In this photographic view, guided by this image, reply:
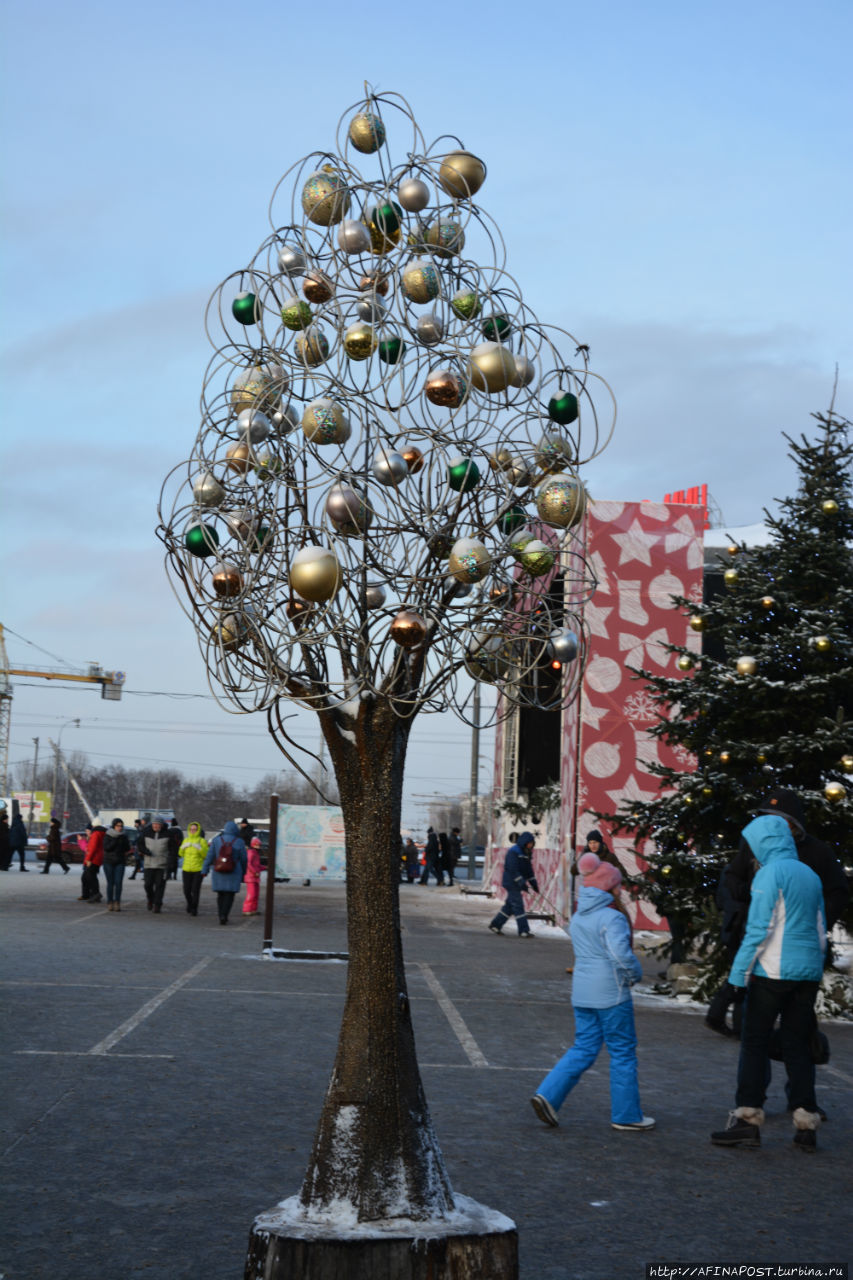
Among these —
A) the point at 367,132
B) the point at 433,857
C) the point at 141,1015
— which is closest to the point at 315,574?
the point at 367,132

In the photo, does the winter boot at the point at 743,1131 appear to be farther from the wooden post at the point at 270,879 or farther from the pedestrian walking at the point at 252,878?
the pedestrian walking at the point at 252,878

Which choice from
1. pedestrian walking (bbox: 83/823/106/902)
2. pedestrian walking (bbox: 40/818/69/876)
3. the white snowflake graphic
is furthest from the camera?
pedestrian walking (bbox: 40/818/69/876)

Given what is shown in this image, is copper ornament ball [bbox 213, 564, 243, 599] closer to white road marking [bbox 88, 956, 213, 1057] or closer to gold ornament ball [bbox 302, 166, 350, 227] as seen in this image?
gold ornament ball [bbox 302, 166, 350, 227]

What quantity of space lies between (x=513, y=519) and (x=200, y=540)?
1227 millimetres

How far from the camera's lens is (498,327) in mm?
5215

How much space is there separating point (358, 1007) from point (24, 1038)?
547cm

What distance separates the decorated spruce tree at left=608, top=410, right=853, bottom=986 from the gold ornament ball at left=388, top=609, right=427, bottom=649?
28.5ft

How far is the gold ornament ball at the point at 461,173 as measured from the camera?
5.17 meters

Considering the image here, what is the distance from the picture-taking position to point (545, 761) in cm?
3425

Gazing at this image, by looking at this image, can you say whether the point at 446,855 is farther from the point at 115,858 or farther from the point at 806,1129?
the point at 806,1129

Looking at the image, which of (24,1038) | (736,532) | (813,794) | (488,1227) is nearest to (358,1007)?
(488,1227)

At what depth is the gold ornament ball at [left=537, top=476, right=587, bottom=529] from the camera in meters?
4.81

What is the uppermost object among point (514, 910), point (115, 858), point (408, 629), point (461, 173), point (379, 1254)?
point (461, 173)

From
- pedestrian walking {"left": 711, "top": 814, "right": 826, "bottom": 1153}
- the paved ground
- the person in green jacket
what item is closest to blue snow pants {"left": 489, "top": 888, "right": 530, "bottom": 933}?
the person in green jacket
